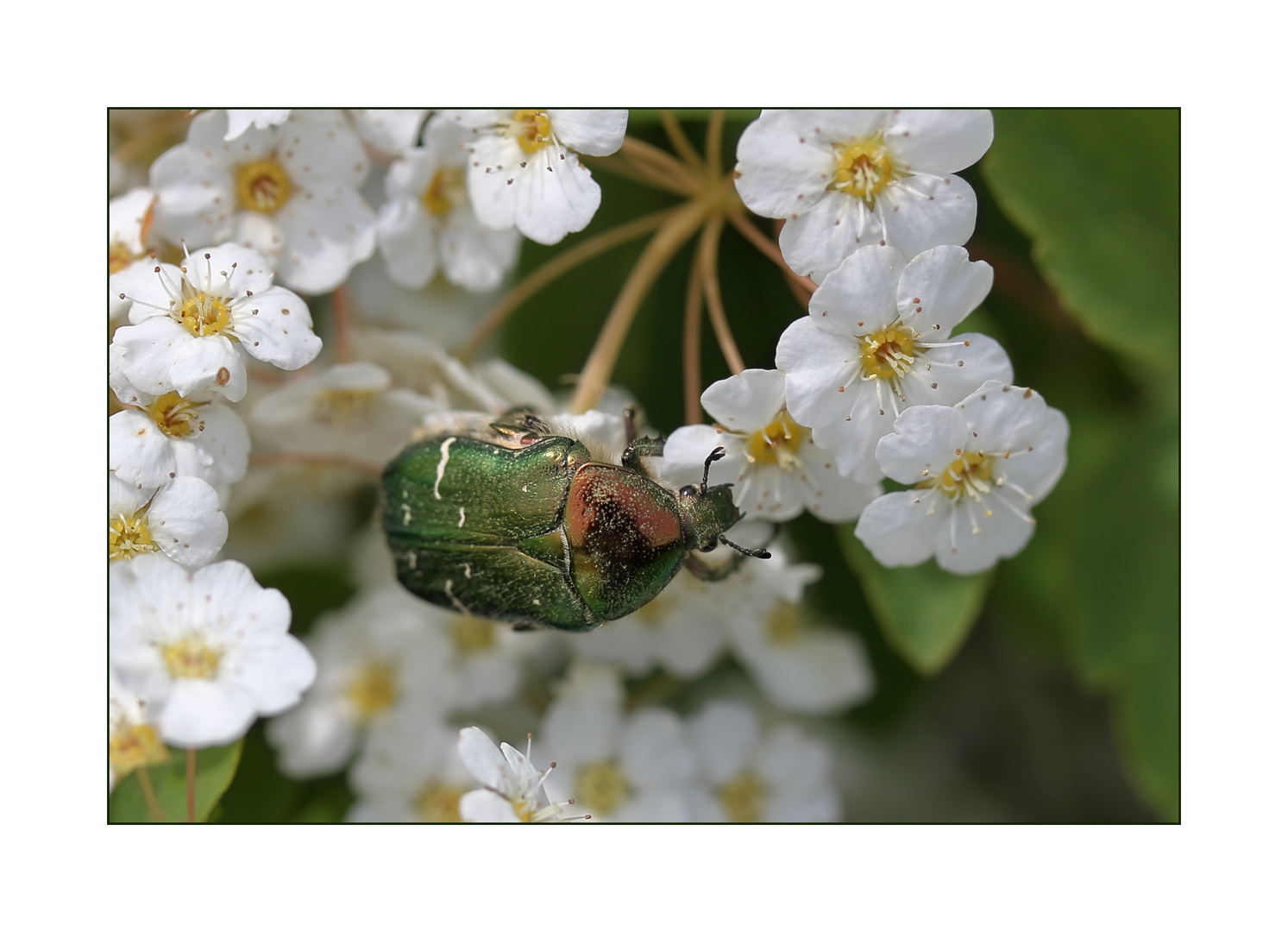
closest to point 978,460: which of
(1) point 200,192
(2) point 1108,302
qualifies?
(2) point 1108,302

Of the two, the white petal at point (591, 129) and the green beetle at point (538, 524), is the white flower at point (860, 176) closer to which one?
the white petal at point (591, 129)

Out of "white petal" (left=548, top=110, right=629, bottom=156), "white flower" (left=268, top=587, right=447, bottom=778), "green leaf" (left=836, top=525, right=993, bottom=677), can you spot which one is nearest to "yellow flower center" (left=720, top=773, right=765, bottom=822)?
"green leaf" (left=836, top=525, right=993, bottom=677)

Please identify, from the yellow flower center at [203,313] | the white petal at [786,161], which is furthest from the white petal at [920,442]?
the yellow flower center at [203,313]

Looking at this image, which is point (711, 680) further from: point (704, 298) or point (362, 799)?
point (704, 298)

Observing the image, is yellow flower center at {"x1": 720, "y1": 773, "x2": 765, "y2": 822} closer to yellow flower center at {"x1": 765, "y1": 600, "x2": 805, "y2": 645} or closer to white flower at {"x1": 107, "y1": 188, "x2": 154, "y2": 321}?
yellow flower center at {"x1": 765, "y1": 600, "x2": 805, "y2": 645}

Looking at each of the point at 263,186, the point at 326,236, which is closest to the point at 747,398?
the point at 326,236

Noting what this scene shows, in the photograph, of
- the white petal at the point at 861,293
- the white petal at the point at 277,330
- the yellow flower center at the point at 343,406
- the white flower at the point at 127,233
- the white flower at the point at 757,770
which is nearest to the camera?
the white petal at the point at 861,293
